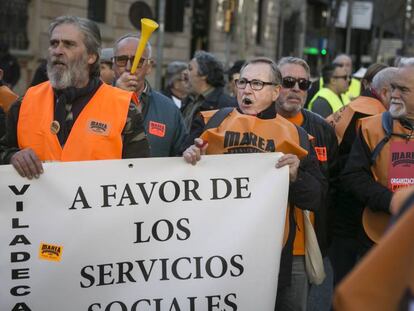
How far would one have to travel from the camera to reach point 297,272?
394 cm

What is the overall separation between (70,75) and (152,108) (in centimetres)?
116

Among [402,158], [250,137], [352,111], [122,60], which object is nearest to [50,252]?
[250,137]

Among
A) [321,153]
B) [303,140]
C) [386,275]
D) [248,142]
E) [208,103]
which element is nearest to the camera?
[386,275]

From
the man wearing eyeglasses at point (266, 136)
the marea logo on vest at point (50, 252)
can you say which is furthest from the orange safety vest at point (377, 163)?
the marea logo on vest at point (50, 252)

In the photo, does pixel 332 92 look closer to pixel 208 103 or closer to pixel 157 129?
pixel 208 103

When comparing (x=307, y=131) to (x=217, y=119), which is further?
(x=307, y=131)

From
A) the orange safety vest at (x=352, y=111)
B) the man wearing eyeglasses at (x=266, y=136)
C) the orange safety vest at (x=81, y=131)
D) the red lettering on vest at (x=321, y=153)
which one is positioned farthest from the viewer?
the orange safety vest at (x=352, y=111)

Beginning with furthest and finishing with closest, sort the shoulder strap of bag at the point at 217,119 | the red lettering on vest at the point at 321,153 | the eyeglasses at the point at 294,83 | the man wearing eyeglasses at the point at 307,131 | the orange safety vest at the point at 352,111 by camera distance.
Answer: the orange safety vest at the point at 352,111, the eyeglasses at the point at 294,83, the red lettering on vest at the point at 321,153, the man wearing eyeglasses at the point at 307,131, the shoulder strap of bag at the point at 217,119

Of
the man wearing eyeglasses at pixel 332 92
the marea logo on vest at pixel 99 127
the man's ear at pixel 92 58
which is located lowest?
the man wearing eyeglasses at pixel 332 92

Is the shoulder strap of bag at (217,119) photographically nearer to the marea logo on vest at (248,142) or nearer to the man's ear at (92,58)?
the marea logo on vest at (248,142)

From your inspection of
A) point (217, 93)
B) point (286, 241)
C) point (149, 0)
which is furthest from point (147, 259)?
point (149, 0)

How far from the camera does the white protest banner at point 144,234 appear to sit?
3.37 m

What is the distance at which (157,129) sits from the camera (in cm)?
466

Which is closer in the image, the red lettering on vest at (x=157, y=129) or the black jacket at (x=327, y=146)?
the black jacket at (x=327, y=146)
